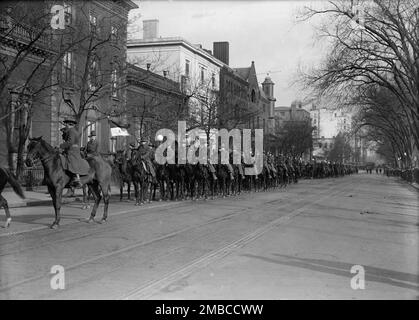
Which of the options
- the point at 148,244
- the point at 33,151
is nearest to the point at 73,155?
the point at 33,151

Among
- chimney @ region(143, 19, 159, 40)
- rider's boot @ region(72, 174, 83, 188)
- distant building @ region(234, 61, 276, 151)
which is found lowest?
rider's boot @ region(72, 174, 83, 188)

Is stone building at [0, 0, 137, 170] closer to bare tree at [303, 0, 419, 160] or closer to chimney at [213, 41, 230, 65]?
bare tree at [303, 0, 419, 160]

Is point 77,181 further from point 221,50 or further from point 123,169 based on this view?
point 221,50

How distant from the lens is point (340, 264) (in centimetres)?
862

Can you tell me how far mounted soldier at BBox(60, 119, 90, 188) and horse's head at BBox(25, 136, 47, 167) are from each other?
67 cm

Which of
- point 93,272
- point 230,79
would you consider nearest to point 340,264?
point 93,272

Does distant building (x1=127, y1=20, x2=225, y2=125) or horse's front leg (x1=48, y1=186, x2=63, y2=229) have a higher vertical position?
distant building (x1=127, y1=20, x2=225, y2=125)

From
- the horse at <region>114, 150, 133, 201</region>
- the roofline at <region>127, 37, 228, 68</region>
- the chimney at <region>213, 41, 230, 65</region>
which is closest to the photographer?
the horse at <region>114, 150, 133, 201</region>

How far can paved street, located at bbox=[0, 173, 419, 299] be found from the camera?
6754 millimetres

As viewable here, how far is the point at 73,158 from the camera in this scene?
13.6 meters

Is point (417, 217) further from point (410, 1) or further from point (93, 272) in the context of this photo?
point (410, 1)

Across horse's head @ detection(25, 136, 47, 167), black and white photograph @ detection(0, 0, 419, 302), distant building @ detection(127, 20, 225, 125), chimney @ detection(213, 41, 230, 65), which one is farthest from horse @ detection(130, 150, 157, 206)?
chimney @ detection(213, 41, 230, 65)

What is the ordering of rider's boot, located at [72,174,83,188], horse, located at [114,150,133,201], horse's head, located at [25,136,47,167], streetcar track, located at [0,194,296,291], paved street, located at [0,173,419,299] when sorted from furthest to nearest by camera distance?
horse, located at [114,150,133,201] → rider's boot, located at [72,174,83,188] → horse's head, located at [25,136,47,167] → streetcar track, located at [0,194,296,291] → paved street, located at [0,173,419,299]

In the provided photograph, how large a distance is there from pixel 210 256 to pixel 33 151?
6.25 m
